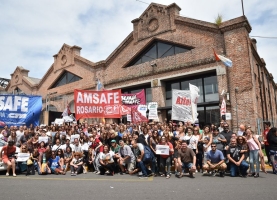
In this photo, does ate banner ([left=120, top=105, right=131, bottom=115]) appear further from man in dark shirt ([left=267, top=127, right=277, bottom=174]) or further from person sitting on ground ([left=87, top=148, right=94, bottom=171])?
man in dark shirt ([left=267, top=127, right=277, bottom=174])

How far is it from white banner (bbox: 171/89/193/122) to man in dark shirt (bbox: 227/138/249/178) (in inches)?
137

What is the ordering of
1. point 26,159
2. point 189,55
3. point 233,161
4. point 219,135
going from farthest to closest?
point 189,55 → point 26,159 → point 219,135 → point 233,161

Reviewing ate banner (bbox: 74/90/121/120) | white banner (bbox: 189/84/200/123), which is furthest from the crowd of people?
ate banner (bbox: 74/90/121/120)

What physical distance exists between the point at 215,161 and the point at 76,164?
5.29 metres

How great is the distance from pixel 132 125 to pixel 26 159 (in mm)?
5365

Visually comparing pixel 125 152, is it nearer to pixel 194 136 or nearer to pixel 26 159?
pixel 194 136

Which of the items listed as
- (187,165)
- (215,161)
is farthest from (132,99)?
(215,161)

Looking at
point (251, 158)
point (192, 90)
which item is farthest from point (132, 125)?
point (251, 158)

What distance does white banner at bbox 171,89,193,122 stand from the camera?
38.5 feet

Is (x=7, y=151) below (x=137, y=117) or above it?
below

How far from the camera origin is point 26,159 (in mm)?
9688

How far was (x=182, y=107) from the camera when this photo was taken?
11883 mm

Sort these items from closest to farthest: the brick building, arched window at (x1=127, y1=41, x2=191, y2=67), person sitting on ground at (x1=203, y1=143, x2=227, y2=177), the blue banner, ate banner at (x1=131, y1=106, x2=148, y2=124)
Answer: person sitting on ground at (x1=203, y1=143, x2=227, y2=177) < the blue banner < the brick building < ate banner at (x1=131, y1=106, x2=148, y2=124) < arched window at (x1=127, y1=41, x2=191, y2=67)

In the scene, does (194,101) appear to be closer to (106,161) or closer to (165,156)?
(165,156)
